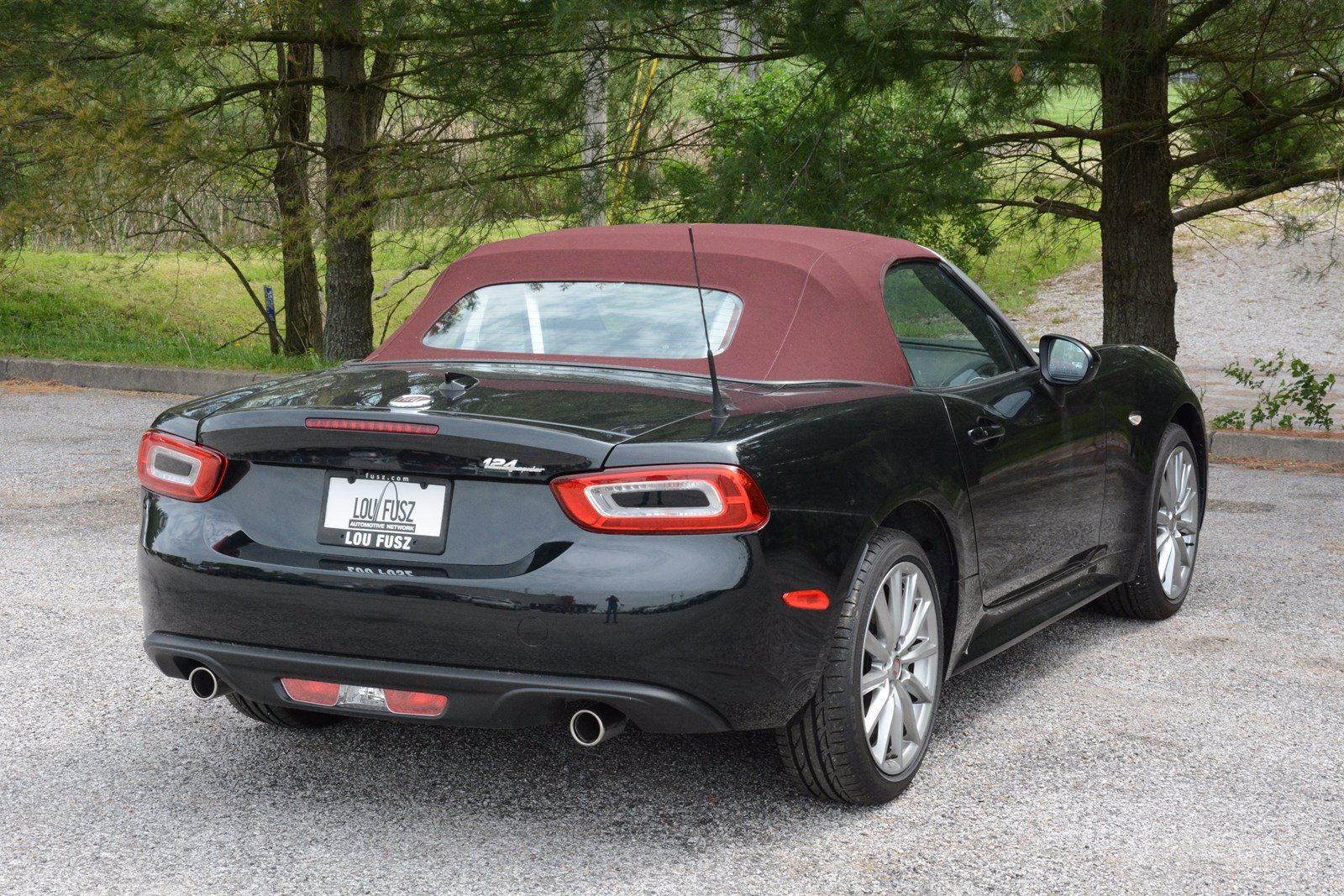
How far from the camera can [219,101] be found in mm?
13609

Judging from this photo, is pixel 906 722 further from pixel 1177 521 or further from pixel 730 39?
pixel 730 39

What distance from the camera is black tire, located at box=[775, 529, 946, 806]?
336 cm

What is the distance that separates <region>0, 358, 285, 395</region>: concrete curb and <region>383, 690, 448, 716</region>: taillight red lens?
10.6m

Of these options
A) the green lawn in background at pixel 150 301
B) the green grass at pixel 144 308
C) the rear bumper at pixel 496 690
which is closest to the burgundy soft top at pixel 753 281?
the rear bumper at pixel 496 690

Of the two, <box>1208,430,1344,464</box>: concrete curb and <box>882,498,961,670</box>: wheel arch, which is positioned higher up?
<box>882,498,961,670</box>: wheel arch

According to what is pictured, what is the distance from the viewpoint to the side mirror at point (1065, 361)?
455 centimetres

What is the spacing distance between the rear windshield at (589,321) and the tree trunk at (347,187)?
310 inches

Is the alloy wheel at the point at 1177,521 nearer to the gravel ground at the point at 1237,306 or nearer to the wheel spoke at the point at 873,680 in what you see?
the wheel spoke at the point at 873,680

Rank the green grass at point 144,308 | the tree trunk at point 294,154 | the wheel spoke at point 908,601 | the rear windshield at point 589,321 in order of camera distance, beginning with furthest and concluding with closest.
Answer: the green grass at point 144,308
the tree trunk at point 294,154
the rear windshield at point 589,321
the wheel spoke at point 908,601

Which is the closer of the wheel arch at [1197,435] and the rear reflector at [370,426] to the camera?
the rear reflector at [370,426]

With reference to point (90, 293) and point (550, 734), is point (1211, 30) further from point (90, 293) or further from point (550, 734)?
point (90, 293)

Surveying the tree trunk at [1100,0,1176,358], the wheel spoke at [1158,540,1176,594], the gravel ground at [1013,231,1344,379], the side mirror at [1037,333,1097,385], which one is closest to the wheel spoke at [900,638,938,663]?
the side mirror at [1037,333,1097,385]

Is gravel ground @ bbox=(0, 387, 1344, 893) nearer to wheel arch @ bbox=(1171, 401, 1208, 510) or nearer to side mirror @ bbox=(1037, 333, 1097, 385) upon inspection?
wheel arch @ bbox=(1171, 401, 1208, 510)

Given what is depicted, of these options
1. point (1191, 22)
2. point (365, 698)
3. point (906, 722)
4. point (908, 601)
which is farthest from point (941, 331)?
point (1191, 22)
